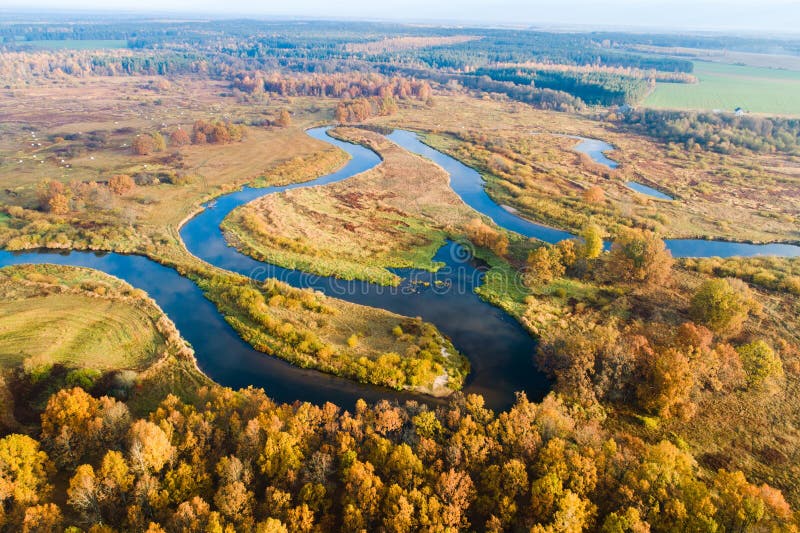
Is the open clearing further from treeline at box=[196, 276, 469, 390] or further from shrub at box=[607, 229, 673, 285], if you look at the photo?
shrub at box=[607, 229, 673, 285]

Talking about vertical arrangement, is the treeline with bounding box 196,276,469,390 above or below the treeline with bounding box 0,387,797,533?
below

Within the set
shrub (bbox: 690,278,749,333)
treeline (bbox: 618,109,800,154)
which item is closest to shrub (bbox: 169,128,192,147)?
shrub (bbox: 690,278,749,333)

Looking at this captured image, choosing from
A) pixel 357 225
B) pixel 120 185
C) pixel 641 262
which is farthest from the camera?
pixel 120 185

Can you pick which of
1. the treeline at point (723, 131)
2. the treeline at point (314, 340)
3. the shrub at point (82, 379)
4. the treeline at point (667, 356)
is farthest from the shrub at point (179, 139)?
the treeline at point (723, 131)

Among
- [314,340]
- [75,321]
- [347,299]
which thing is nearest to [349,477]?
[314,340]

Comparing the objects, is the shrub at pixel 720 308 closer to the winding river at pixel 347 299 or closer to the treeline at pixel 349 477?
the winding river at pixel 347 299

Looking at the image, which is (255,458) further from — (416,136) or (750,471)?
(416,136)

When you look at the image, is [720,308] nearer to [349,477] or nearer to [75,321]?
[349,477]
